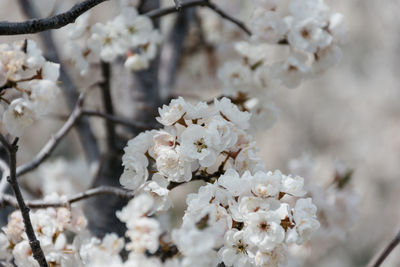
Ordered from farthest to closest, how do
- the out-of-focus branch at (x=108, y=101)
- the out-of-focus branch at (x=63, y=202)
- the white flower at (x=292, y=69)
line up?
1. the out-of-focus branch at (x=108, y=101)
2. the white flower at (x=292, y=69)
3. the out-of-focus branch at (x=63, y=202)

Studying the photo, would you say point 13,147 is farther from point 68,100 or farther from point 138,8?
point 68,100

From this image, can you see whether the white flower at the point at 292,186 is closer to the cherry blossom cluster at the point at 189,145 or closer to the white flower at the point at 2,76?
the cherry blossom cluster at the point at 189,145

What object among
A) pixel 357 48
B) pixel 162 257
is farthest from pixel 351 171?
pixel 357 48

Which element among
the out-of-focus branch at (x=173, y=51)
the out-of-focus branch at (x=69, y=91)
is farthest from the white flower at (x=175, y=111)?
the out-of-focus branch at (x=173, y=51)

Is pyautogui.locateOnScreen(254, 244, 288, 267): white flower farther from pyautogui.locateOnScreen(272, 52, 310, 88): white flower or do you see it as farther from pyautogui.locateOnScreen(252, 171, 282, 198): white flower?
pyautogui.locateOnScreen(272, 52, 310, 88): white flower

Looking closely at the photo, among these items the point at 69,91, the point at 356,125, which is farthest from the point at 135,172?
the point at 356,125
